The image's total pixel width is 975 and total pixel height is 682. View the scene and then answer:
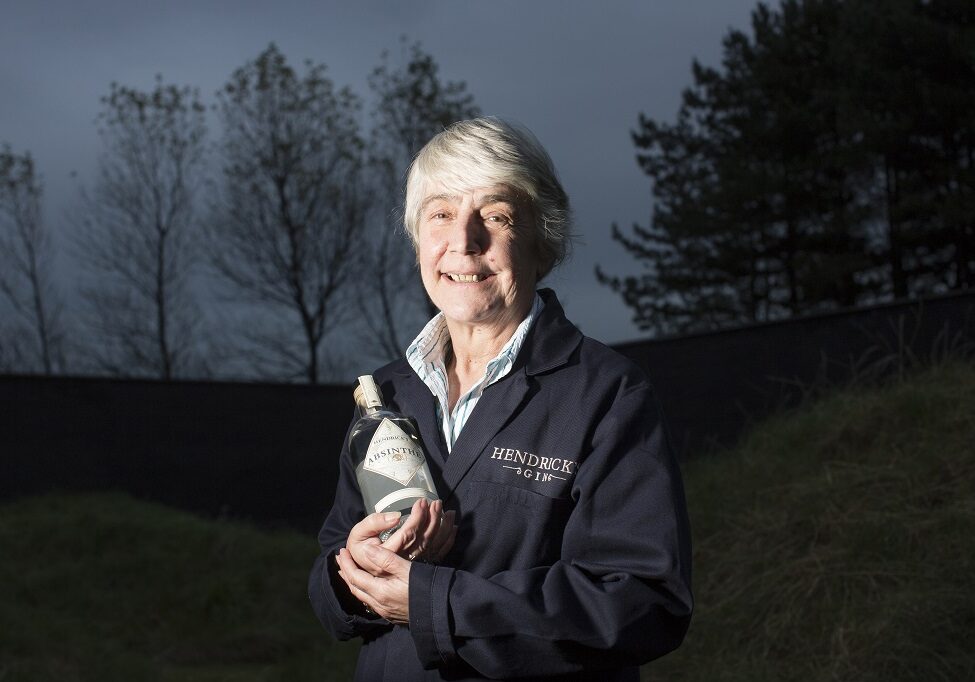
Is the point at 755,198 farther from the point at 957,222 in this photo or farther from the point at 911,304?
A: the point at 911,304

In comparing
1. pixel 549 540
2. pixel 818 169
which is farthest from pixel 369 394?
pixel 818 169

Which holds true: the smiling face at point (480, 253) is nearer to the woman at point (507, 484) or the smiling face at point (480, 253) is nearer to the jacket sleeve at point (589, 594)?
the woman at point (507, 484)

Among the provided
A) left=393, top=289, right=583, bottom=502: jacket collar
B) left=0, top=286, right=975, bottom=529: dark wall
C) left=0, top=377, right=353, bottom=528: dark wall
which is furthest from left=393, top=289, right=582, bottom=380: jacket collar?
left=0, top=377, right=353, bottom=528: dark wall

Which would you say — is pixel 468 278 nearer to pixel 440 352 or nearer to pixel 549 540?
pixel 440 352

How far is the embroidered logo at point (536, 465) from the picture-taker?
1794 millimetres

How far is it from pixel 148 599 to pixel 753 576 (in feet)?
14.0

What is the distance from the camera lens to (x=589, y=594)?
5.52 feet

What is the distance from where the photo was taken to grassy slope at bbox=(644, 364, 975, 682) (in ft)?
14.0

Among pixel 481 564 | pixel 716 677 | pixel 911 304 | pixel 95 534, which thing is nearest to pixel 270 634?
pixel 95 534

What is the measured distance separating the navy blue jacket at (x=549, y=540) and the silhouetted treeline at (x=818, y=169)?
16.3 meters

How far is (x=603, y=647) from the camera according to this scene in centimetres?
167

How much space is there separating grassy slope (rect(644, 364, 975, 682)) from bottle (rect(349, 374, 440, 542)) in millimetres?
2895

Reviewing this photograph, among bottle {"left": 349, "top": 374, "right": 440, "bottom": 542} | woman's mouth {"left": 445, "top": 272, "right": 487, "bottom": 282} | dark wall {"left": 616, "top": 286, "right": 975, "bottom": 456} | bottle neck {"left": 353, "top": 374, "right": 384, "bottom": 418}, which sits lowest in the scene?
dark wall {"left": 616, "top": 286, "right": 975, "bottom": 456}

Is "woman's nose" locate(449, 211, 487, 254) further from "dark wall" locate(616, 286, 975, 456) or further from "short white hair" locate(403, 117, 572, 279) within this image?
"dark wall" locate(616, 286, 975, 456)
